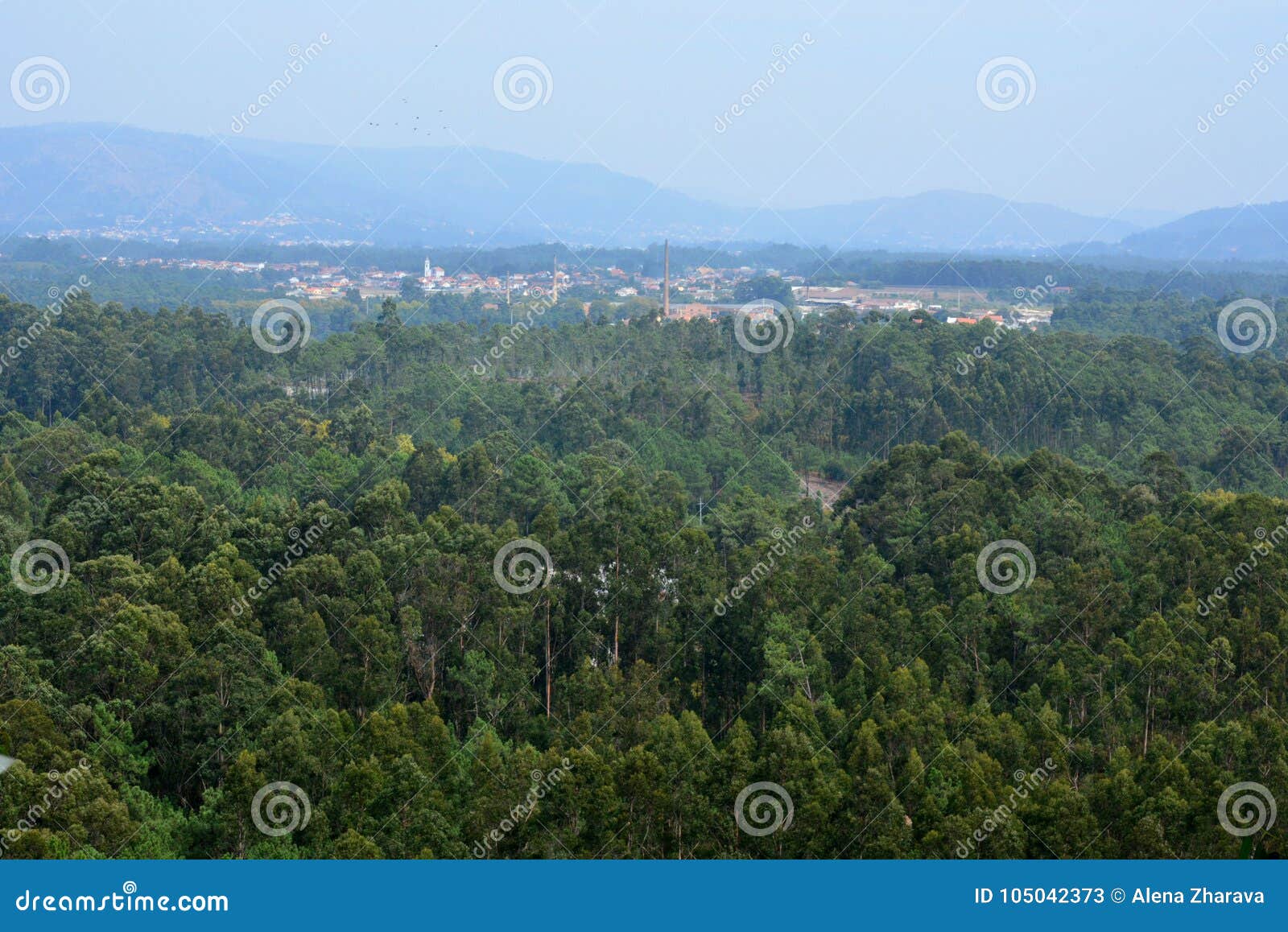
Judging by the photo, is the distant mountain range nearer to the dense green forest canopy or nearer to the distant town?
the distant town

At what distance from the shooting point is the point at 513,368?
151 ft

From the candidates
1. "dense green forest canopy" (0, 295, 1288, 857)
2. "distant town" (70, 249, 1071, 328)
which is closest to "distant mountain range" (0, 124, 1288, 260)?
"distant town" (70, 249, 1071, 328)

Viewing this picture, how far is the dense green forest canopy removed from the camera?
14.0 meters

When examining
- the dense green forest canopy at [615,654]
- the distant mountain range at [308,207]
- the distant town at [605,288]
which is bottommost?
the dense green forest canopy at [615,654]

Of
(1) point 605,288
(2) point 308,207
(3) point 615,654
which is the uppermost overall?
(2) point 308,207

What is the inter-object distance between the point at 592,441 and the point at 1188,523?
651 inches

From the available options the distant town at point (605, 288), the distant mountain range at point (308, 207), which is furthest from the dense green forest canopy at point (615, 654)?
the distant mountain range at point (308, 207)

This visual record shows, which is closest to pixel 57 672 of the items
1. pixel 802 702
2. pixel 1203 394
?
pixel 802 702

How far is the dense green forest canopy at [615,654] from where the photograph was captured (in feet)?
45.8

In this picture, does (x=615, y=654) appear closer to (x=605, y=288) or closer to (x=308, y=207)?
(x=605, y=288)

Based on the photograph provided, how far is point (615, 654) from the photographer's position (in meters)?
19.4

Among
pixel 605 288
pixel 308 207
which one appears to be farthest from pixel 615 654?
pixel 308 207

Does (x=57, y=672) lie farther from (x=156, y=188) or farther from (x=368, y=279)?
(x=156, y=188)

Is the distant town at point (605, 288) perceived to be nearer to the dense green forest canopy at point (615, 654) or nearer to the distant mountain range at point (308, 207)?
the distant mountain range at point (308, 207)
